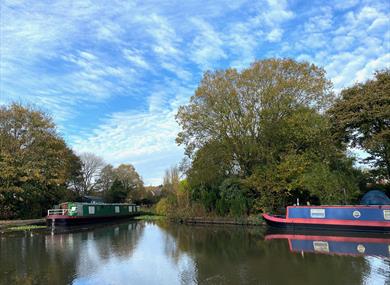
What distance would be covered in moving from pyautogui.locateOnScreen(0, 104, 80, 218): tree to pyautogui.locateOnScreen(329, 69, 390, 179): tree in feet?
76.0

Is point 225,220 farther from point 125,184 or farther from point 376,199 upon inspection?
point 125,184

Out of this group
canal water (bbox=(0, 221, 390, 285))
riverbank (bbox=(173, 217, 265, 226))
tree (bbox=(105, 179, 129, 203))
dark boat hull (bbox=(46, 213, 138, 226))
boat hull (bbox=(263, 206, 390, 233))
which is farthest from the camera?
tree (bbox=(105, 179, 129, 203))

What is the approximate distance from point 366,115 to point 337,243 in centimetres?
805

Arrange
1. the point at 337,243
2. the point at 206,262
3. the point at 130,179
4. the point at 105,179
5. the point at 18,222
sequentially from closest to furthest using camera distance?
the point at 206,262 → the point at 337,243 → the point at 18,222 → the point at 105,179 → the point at 130,179

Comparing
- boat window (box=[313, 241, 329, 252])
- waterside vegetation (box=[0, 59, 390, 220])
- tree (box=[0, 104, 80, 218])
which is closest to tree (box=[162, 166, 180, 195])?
waterside vegetation (box=[0, 59, 390, 220])

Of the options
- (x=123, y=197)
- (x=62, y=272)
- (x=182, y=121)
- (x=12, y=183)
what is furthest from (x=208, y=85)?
(x=123, y=197)

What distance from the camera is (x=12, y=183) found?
29.5 meters

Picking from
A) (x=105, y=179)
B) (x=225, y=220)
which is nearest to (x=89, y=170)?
(x=105, y=179)

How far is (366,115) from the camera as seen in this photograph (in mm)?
19516

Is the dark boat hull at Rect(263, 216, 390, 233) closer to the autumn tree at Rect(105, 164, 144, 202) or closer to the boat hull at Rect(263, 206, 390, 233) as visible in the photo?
the boat hull at Rect(263, 206, 390, 233)

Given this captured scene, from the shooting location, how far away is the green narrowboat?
26156mm

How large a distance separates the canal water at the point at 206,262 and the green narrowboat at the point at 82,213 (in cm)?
945

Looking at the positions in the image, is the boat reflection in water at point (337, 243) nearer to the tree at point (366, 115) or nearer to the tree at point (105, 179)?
the tree at point (366, 115)

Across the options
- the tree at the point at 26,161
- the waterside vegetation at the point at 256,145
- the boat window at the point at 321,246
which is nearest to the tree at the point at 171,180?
the waterside vegetation at the point at 256,145
